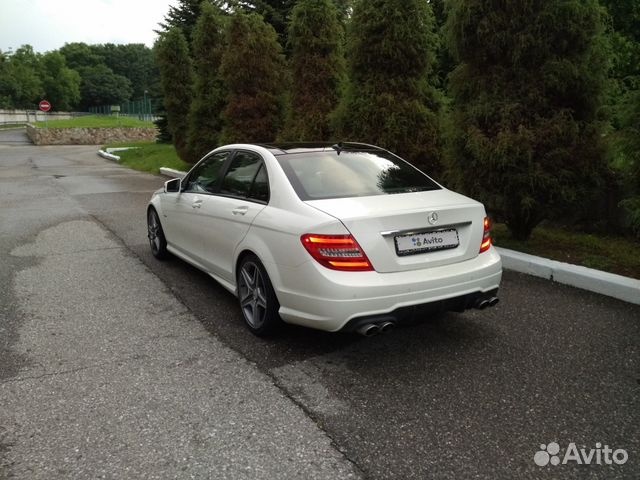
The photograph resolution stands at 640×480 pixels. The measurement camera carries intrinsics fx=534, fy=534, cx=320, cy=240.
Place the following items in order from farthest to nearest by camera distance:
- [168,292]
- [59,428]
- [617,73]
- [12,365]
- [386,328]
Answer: [617,73], [168,292], [12,365], [386,328], [59,428]

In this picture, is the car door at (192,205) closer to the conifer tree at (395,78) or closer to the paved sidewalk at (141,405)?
the paved sidewalk at (141,405)

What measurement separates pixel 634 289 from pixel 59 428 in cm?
472

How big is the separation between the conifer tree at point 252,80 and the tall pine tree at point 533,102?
26.0 feet

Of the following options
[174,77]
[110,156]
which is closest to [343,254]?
[174,77]

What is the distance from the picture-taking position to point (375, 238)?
348 cm

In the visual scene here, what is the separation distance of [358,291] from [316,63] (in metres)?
8.58

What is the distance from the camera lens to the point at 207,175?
5.40 meters

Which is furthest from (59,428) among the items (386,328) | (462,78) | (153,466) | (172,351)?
(462,78)

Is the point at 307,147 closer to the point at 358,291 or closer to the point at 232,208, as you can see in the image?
the point at 232,208

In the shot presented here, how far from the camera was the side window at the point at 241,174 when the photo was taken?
14.9 feet

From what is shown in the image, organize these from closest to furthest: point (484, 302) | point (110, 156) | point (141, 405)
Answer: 1. point (141, 405)
2. point (484, 302)
3. point (110, 156)

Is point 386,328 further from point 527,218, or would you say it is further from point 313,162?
point 527,218

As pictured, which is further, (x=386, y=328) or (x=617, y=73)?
(x=617, y=73)

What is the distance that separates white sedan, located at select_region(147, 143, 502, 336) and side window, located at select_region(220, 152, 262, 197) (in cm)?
1
